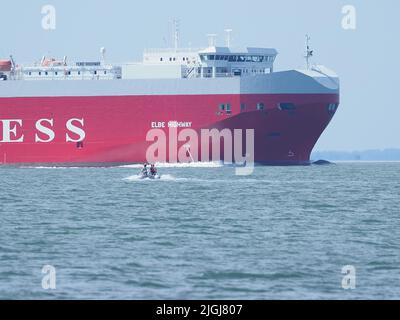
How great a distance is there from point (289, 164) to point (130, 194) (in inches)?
1124

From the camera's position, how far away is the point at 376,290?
85.9 feet

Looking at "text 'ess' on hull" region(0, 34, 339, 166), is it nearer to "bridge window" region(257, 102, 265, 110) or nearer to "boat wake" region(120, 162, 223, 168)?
"bridge window" region(257, 102, 265, 110)

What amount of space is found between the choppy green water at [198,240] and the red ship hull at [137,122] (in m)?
17.7

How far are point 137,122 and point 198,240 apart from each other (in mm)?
44743

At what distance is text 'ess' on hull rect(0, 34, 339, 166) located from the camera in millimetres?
77938

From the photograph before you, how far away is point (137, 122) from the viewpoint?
78.8 m

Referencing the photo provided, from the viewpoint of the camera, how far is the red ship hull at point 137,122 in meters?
77.9
